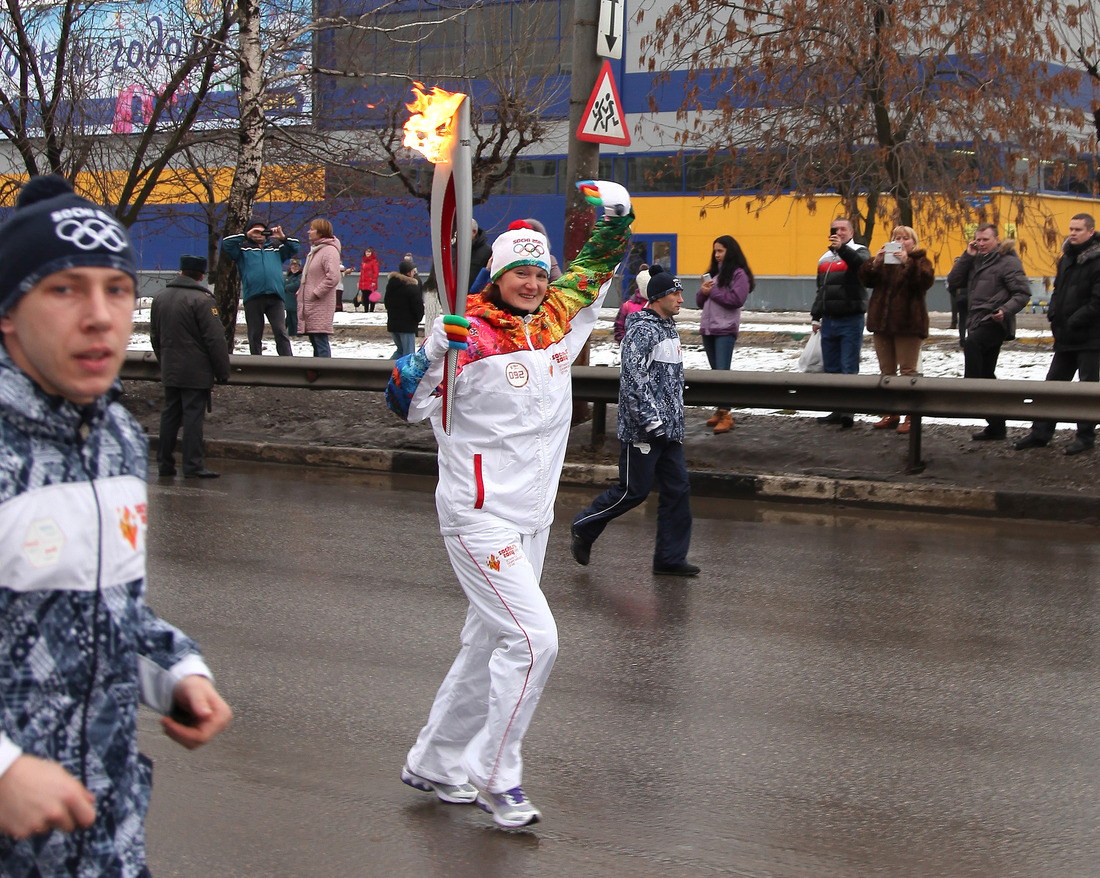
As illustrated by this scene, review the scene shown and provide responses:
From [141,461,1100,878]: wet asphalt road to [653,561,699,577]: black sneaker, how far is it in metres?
0.14

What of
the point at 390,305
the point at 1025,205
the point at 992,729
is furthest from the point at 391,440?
the point at 1025,205

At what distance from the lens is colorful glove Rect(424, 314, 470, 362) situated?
13.5 ft

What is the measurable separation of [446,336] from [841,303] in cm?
901

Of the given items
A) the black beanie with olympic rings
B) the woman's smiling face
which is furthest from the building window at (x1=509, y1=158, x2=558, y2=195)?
the black beanie with olympic rings

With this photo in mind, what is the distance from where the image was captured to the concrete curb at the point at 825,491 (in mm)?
9938

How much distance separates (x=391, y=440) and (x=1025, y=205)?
9.66 m

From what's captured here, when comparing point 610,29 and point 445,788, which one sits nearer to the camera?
point 445,788

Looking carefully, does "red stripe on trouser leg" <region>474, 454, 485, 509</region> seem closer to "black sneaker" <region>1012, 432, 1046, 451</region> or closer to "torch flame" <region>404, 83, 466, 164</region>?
"torch flame" <region>404, 83, 466, 164</region>

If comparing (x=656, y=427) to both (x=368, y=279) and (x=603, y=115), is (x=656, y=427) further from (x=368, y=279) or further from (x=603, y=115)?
(x=368, y=279)

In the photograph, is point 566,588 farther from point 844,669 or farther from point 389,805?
point 389,805

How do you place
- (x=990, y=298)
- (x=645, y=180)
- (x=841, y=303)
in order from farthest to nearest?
(x=645, y=180) → (x=841, y=303) → (x=990, y=298)

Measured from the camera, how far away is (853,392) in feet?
36.9

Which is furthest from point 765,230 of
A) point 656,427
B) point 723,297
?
point 656,427

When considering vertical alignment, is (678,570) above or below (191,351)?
below
